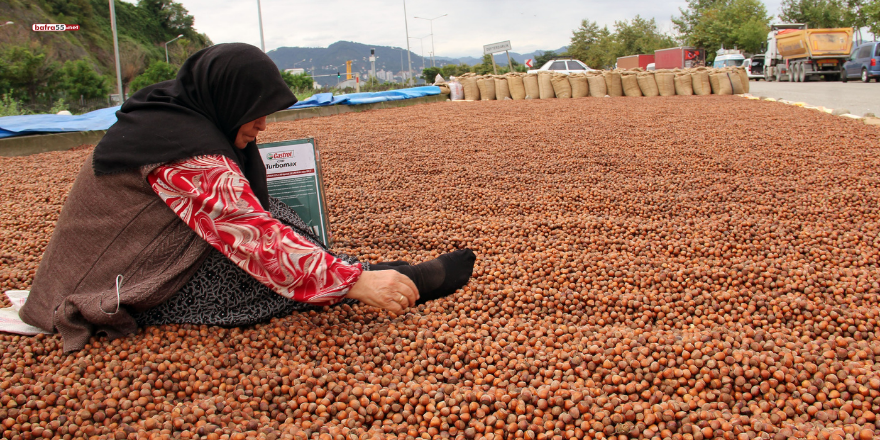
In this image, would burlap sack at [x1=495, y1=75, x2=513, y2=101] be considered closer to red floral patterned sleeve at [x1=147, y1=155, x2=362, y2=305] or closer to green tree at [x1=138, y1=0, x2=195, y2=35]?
red floral patterned sleeve at [x1=147, y1=155, x2=362, y2=305]

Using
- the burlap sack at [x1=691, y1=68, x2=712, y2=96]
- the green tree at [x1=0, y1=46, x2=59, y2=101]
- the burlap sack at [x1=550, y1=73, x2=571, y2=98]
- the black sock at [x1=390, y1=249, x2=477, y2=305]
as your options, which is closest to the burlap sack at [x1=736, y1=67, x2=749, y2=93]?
the burlap sack at [x1=691, y1=68, x2=712, y2=96]

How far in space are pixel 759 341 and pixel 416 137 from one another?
509 centimetres

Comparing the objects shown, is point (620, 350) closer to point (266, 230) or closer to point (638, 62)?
point (266, 230)

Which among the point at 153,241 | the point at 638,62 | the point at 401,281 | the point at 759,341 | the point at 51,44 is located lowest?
the point at 759,341

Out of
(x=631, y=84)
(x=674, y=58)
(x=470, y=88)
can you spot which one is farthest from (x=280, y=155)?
(x=674, y=58)

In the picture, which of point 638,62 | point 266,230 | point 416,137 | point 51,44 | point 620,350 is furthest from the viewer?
point 638,62

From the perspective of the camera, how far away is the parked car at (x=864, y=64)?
14883mm

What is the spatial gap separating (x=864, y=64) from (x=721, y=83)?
819 cm

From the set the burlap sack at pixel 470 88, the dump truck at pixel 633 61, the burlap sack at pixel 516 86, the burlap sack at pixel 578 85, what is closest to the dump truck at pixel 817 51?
the burlap sack at pixel 578 85

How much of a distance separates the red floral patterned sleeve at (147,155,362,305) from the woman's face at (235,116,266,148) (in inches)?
6.7

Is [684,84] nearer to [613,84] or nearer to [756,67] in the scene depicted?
[613,84]

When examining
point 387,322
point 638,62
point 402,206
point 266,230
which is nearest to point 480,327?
point 387,322

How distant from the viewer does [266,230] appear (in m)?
1.41

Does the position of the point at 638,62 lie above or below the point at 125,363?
above
